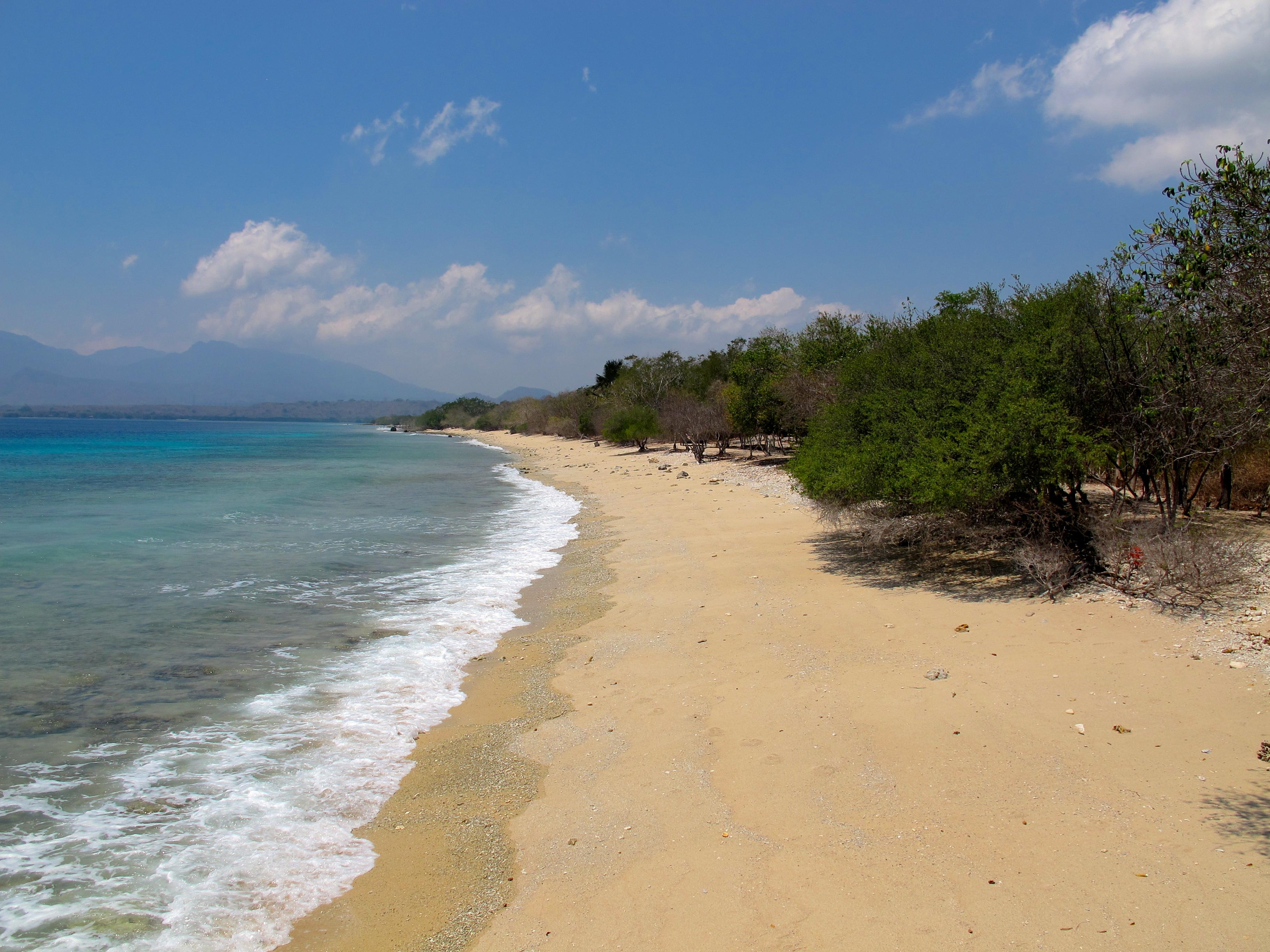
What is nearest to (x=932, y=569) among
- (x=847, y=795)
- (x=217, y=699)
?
(x=847, y=795)

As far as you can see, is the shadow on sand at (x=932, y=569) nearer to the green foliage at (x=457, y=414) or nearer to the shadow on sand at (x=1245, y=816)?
the shadow on sand at (x=1245, y=816)

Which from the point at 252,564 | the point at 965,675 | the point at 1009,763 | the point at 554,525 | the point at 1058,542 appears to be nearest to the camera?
the point at 1009,763

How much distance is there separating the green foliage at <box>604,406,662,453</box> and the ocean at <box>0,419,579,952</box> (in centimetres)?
3114

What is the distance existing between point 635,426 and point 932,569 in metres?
44.7

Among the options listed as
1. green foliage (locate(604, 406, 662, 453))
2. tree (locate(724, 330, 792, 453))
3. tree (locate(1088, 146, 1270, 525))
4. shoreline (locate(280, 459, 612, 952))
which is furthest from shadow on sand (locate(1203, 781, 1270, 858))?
green foliage (locate(604, 406, 662, 453))

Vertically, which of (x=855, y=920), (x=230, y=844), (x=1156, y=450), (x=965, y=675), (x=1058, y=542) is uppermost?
(x=1156, y=450)

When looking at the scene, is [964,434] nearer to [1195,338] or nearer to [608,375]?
[1195,338]

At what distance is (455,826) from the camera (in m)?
5.78

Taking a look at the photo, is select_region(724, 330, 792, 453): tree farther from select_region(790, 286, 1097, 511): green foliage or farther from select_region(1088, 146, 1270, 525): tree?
select_region(1088, 146, 1270, 525): tree

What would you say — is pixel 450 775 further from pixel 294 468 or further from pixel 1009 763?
pixel 294 468

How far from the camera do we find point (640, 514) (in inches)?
880

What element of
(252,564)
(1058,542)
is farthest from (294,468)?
(1058,542)

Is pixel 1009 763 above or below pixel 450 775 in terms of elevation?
above

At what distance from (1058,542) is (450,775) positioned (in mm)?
8636
